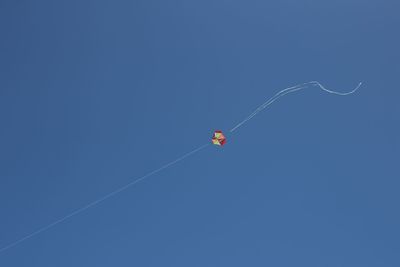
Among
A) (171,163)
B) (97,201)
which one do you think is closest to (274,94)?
(171,163)

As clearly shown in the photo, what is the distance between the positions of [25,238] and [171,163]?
1546 millimetres

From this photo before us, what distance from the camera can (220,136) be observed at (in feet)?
16.2

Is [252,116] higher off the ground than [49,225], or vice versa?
[252,116]

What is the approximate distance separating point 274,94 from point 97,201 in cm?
203

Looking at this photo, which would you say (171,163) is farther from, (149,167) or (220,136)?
(220,136)

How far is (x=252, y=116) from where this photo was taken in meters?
5.16

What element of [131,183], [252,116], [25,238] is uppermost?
[252,116]

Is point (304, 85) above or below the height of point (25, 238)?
above

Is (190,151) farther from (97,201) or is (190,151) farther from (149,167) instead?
(97,201)

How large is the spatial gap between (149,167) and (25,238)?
1.34 meters

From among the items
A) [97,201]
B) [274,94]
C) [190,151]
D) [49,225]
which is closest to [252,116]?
[274,94]

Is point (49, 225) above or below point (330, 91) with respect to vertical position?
below

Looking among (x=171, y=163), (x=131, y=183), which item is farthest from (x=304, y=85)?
(x=131, y=183)

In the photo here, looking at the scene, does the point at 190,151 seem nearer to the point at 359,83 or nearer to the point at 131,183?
the point at 131,183
